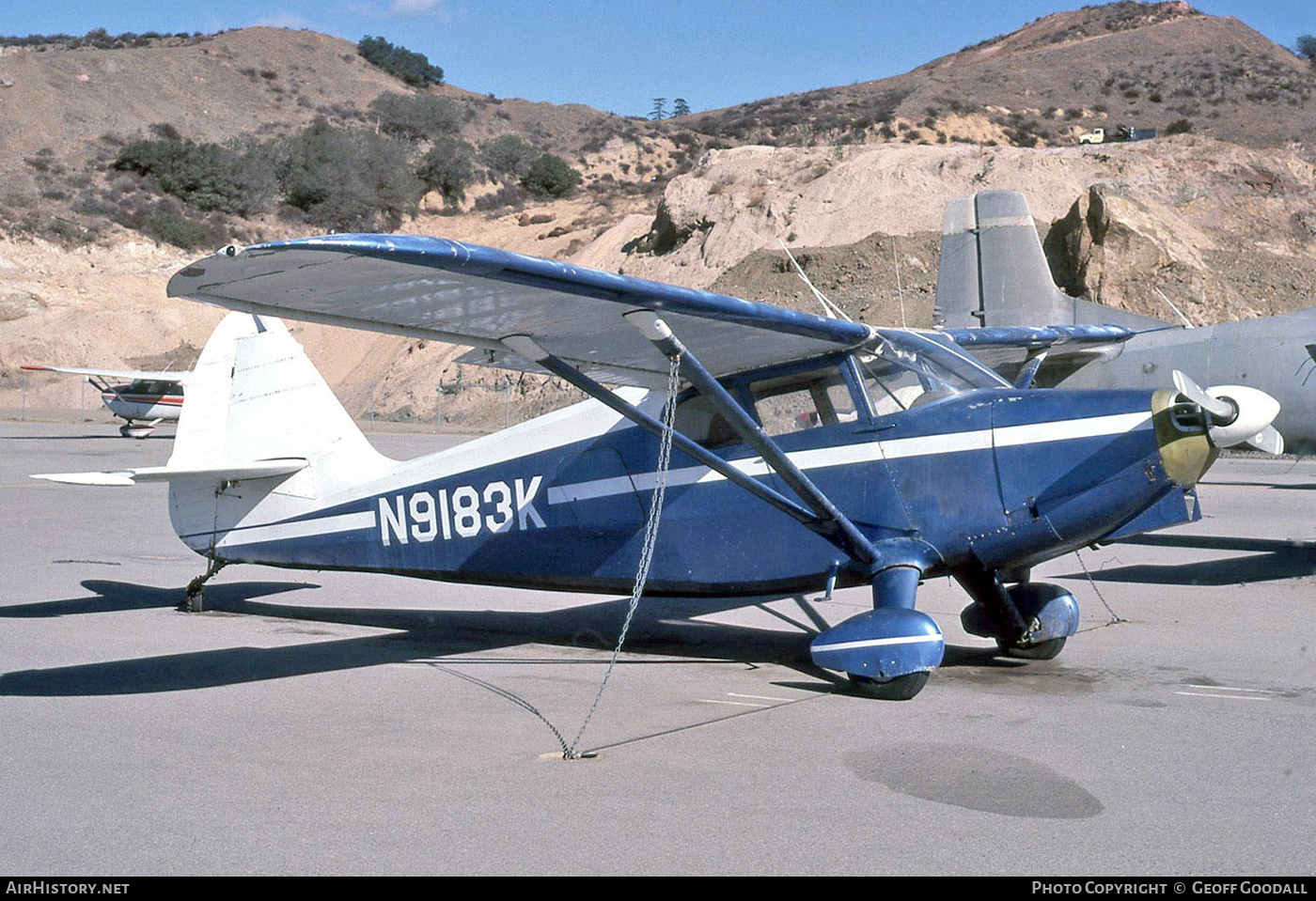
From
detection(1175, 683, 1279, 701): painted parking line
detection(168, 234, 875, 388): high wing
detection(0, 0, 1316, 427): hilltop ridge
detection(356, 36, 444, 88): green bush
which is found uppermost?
detection(356, 36, 444, 88): green bush

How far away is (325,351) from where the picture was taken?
175 ft

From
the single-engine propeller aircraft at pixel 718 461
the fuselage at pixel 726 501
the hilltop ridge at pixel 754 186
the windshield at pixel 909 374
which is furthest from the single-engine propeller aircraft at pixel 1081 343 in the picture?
the hilltop ridge at pixel 754 186

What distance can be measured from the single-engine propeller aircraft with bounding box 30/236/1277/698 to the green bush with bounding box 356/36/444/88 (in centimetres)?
10302

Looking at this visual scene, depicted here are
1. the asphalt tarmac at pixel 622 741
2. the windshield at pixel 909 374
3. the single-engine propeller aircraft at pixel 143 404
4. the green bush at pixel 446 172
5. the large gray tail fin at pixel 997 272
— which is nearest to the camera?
the asphalt tarmac at pixel 622 741

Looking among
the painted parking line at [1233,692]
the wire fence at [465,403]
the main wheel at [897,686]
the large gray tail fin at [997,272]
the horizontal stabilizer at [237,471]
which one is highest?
the large gray tail fin at [997,272]

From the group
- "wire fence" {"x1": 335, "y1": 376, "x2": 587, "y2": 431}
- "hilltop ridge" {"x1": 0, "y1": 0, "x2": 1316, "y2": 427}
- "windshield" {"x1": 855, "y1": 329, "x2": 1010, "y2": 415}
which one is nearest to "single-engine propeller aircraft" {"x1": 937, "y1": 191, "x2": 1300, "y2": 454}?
"windshield" {"x1": 855, "y1": 329, "x2": 1010, "y2": 415}

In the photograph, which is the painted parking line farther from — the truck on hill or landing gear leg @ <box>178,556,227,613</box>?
the truck on hill

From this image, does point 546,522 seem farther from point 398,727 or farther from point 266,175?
point 266,175

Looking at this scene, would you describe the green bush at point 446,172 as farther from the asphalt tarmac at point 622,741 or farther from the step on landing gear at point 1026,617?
the step on landing gear at point 1026,617

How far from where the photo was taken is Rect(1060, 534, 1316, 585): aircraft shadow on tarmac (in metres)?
11.4

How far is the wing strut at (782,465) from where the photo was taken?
20.5ft

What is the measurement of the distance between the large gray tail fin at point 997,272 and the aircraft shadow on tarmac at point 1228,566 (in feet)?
14.5

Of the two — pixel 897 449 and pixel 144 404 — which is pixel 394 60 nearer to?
pixel 144 404

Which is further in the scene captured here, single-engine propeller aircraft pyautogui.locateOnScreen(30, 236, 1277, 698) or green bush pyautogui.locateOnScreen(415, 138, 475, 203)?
green bush pyautogui.locateOnScreen(415, 138, 475, 203)
